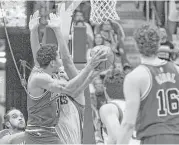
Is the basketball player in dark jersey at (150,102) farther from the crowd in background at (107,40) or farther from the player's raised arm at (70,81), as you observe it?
the crowd in background at (107,40)

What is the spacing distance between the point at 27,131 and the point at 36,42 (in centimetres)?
120

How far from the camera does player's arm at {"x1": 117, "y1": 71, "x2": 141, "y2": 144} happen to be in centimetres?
463

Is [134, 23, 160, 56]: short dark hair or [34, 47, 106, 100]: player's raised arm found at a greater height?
[134, 23, 160, 56]: short dark hair

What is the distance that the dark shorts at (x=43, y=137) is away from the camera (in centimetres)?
621

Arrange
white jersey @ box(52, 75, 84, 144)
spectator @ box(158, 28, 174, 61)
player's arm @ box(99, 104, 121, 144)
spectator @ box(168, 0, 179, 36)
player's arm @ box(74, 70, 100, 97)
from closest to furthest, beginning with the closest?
player's arm @ box(99, 104, 121, 144) → player's arm @ box(74, 70, 100, 97) → white jersey @ box(52, 75, 84, 144) → spectator @ box(158, 28, 174, 61) → spectator @ box(168, 0, 179, 36)

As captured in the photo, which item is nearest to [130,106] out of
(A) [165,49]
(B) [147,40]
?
(B) [147,40]

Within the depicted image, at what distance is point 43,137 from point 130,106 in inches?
70.6

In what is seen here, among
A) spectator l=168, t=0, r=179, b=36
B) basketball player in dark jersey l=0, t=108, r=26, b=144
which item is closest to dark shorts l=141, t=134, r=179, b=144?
basketball player in dark jersey l=0, t=108, r=26, b=144

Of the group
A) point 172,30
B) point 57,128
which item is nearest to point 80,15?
point 172,30

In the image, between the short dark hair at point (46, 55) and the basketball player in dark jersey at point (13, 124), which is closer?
the short dark hair at point (46, 55)

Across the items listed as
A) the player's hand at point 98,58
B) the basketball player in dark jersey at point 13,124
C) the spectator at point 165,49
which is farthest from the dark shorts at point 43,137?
the spectator at point 165,49

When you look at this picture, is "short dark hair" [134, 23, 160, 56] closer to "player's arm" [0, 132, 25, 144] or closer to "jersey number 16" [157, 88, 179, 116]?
"jersey number 16" [157, 88, 179, 116]

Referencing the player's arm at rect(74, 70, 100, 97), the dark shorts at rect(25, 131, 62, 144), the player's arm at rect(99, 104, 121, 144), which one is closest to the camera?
the player's arm at rect(99, 104, 121, 144)

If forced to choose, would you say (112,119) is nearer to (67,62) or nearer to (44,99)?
(44,99)
